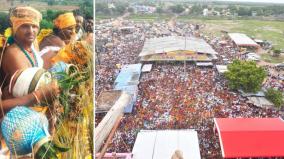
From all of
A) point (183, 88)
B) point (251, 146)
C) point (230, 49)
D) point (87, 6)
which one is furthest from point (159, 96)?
point (87, 6)

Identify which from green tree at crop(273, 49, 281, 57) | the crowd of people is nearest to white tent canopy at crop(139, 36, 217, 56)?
the crowd of people

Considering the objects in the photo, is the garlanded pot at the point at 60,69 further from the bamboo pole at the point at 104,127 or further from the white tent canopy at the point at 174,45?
the white tent canopy at the point at 174,45

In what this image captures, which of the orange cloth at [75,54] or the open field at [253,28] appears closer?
the orange cloth at [75,54]

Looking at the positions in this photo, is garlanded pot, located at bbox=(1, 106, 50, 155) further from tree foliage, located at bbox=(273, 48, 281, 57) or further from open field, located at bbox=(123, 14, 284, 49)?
open field, located at bbox=(123, 14, 284, 49)

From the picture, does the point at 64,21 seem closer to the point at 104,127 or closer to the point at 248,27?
the point at 104,127

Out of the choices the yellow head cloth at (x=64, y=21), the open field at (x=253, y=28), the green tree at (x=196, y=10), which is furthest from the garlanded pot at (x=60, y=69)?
the green tree at (x=196, y=10)

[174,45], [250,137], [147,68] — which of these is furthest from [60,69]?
[174,45]

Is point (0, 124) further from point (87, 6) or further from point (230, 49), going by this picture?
point (230, 49)
